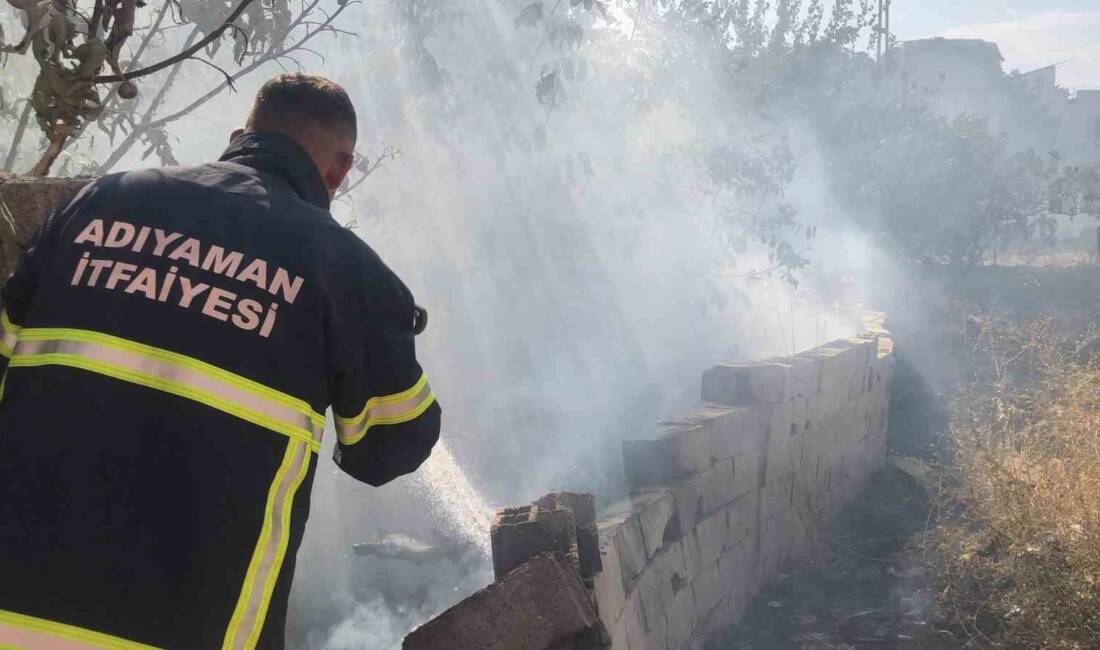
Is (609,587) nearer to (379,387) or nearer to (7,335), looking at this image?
(379,387)

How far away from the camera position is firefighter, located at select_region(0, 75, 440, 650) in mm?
1643

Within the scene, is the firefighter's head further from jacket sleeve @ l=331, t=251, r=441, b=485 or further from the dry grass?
the dry grass

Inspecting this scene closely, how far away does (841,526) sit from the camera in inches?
336

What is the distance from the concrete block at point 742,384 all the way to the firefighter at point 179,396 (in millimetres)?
5060

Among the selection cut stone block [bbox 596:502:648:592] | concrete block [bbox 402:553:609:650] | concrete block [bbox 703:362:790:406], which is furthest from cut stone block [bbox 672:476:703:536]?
concrete block [bbox 402:553:609:650]

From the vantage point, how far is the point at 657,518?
498 centimetres

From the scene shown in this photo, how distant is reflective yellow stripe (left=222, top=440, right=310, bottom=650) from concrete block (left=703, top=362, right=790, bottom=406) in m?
5.21

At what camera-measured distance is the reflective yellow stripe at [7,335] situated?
195 cm

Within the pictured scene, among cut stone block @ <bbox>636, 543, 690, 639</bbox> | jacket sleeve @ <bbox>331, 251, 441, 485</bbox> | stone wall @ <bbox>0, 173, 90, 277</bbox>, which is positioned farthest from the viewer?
cut stone block @ <bbox>636, 543, 690, 639</bbox>

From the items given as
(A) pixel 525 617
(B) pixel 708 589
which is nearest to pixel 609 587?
(A) pixel 525 617

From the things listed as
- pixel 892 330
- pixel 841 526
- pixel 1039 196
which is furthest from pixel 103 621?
pixel 1039 196

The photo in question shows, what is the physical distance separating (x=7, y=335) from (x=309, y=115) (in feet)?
2.35

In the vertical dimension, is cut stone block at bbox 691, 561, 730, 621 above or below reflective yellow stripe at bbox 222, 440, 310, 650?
below

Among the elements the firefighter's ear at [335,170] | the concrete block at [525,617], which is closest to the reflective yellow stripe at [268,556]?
the firefighter's ear at [335,170]
